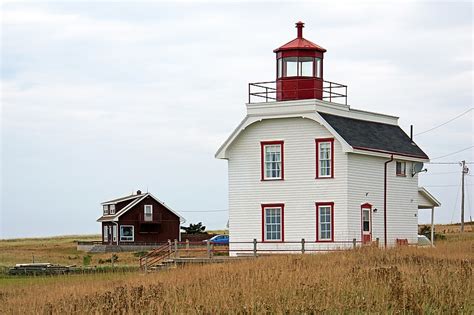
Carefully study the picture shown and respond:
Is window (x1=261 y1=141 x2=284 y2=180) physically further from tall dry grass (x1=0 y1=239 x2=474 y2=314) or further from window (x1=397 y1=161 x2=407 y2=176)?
tall dry grass (x1=0 y1=239 x2=474 y2=314)

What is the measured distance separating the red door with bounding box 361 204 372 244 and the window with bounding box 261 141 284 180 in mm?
3747

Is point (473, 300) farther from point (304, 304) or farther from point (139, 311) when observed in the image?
point (139, 311)

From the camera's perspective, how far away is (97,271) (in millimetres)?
37188

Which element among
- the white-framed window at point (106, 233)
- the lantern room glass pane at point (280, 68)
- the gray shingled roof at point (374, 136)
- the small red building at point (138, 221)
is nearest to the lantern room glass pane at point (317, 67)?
the lantern room glass pane at point (280, 68)

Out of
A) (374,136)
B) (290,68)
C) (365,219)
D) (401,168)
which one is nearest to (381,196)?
(365,219)

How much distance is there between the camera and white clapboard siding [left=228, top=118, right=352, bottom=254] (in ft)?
122

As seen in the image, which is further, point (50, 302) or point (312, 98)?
point (312, 98)

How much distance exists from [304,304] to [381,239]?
82.7ft

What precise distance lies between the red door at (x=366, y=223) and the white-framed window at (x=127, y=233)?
122 feet

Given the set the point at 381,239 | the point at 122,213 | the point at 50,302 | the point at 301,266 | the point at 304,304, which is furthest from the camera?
the point at 122,213

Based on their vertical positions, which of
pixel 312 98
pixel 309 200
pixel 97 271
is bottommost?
pixel 97 271

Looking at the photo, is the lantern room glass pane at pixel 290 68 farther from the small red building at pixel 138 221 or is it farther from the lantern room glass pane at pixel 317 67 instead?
the small red building at pixel 138 221

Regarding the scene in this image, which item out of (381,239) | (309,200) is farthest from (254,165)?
(381,239)

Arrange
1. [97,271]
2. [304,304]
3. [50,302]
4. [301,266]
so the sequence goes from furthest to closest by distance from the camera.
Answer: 1. [97,271]
2. [301,266]
3. [50,302]
4. [304,304]
